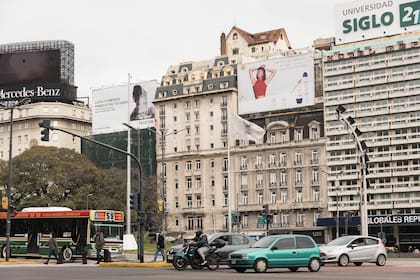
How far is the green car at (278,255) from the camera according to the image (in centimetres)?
2980

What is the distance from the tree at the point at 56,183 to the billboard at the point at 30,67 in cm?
3157

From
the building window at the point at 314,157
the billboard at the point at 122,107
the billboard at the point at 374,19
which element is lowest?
the building window at the point at 314,157

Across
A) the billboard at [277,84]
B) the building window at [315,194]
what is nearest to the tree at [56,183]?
the billboard at [277,84]

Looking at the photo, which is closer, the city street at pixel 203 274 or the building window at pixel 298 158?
the city street at pixel 203 274

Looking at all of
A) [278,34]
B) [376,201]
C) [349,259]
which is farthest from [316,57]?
[349,259]

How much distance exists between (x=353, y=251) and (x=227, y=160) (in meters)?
71.9

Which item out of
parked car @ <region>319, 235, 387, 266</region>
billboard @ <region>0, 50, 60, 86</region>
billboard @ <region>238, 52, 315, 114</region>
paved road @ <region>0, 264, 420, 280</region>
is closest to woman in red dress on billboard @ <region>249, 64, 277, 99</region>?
billboard @ <region>238, 52, 315, 114</region>

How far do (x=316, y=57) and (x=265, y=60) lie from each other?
721 cm

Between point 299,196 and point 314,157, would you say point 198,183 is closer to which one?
point 299,196

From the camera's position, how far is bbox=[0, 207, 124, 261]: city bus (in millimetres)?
46250

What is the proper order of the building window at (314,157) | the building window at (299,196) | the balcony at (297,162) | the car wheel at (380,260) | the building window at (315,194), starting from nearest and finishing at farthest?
the car wheel at (380,260), the building window at (315,194), the building window at (299,196), the building window at (314,157), the balcony at (297,162)

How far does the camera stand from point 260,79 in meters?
112

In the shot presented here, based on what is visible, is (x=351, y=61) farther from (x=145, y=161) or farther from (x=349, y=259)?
(x=349, y=259)

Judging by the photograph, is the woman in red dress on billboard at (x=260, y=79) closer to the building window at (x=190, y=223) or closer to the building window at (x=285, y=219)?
the building window at (x=285, y=219)
